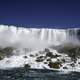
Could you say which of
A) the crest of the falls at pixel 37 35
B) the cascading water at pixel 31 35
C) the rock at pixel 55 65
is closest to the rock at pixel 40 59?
the rock at pixel 55 65

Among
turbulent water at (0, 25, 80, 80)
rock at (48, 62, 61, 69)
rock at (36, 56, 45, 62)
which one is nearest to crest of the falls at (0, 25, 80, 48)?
turbulent water at (0, 25, 80, 80)

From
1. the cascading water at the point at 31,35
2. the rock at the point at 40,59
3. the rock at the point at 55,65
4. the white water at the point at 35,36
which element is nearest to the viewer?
the rock at the point at 55,65

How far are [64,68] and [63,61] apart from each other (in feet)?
16.8

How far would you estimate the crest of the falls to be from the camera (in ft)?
228

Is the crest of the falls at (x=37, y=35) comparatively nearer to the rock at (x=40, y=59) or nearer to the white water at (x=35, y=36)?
the white water at (x=35, y=36)

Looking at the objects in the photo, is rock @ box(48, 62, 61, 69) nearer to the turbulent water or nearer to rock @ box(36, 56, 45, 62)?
rock @ box(36, 56, 45, 62)

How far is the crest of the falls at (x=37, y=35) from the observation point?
69.6m

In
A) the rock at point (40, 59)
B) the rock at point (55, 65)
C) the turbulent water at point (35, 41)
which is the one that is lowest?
the rock at point (55, 65)

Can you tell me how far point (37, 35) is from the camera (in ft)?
232

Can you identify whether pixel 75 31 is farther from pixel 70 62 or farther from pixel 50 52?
pixel 70 62

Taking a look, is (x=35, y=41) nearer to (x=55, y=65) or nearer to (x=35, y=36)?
(x=35, y=36)

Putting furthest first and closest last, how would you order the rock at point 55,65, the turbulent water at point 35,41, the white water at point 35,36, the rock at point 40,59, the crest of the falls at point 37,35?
1. the crest of the falls at point 37,35
2. the white water at point 35,36
3. the turbulent water at point 35,41
4. the rock at point 40,59
5. the rock at point 55,65

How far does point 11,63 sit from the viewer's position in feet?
156

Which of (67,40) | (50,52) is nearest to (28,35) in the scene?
(67,40)
